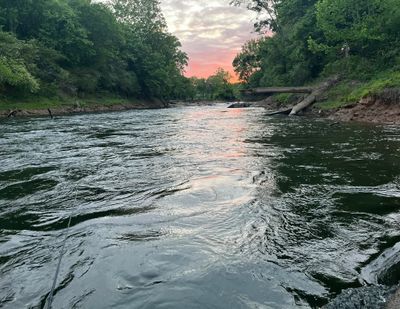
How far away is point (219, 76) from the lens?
467 feet

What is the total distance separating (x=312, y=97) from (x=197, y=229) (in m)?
23.7

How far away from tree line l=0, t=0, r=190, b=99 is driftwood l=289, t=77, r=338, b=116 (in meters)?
20.0

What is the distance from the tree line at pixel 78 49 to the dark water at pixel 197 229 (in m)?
23.8

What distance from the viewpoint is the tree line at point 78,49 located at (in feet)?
101

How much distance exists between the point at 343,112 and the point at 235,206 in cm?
1699

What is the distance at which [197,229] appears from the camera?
4.19 m

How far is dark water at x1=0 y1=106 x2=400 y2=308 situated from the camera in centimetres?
298

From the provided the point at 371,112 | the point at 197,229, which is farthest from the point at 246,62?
the point at 197,229

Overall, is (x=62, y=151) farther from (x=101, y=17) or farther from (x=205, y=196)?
(x=101, y=17)

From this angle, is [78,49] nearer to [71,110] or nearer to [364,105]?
[71,110]

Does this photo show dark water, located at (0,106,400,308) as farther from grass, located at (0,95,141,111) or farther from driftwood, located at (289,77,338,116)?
grass, located at (0,95,141,111)

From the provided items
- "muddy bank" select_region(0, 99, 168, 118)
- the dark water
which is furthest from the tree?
the dark water

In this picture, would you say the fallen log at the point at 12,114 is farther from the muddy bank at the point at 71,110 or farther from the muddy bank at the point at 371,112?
the muddy bank at the point at 371,112

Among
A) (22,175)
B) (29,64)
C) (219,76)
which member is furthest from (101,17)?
(219,76)
